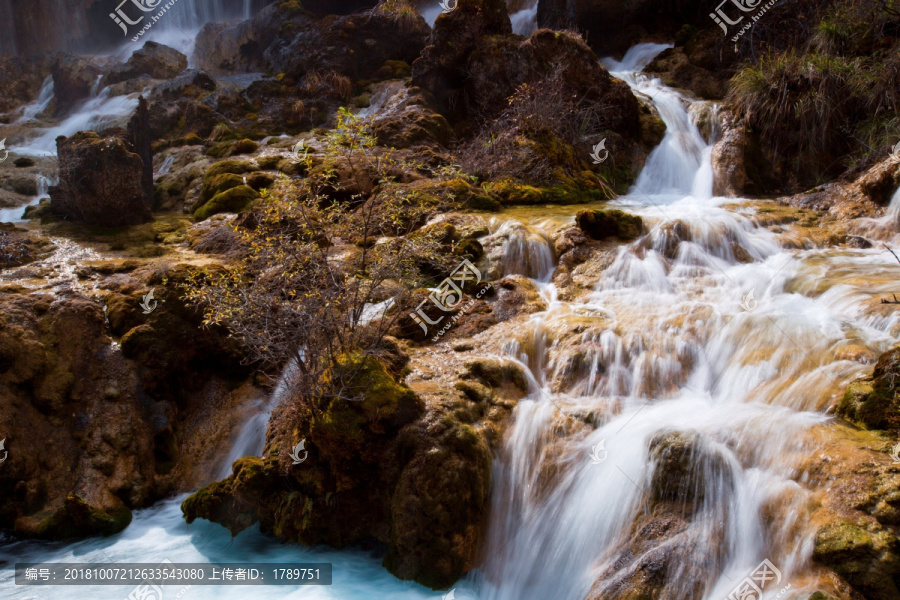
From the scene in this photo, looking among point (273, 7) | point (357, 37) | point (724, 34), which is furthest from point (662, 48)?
point (273, 7)

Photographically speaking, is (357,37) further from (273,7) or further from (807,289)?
(807,289)

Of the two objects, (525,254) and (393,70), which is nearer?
(525,254)

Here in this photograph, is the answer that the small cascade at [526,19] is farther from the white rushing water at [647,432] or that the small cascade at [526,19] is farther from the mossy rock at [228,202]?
the white rushing water at [647,432]

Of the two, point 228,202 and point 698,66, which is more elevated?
point 698,66

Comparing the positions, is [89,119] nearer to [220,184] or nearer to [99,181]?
[220,184]

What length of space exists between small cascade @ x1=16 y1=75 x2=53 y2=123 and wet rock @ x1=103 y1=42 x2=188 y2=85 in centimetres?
283

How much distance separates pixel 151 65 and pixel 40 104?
4732 millimetres

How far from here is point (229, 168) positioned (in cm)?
1387

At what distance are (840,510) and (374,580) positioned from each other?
13.2 ft

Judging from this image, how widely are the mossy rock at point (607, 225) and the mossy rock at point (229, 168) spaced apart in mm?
8661

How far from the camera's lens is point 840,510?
4.21m
